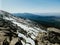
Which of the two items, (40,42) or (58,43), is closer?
(58,43)

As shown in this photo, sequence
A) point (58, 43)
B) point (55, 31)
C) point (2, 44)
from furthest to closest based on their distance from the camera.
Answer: point (55, 31)
point (58, 43)
point (2, 44)

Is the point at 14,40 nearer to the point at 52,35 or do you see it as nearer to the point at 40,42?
the point at 40,42

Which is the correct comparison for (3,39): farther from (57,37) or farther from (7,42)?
(57,37)

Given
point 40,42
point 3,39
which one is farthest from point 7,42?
point 40,42

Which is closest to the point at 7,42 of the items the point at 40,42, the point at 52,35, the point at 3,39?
the point at 3,39

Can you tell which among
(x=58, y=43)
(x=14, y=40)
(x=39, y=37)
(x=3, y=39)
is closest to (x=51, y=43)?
(x=58, y=43)

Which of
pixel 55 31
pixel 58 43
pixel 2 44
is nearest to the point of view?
pixel 2 44

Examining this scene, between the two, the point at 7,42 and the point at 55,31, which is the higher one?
the point at 55,31

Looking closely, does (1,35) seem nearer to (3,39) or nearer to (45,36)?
(3,39)

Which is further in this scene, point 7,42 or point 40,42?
point 40,42
